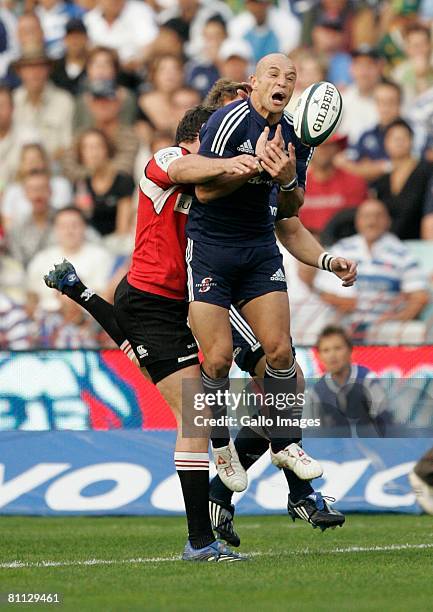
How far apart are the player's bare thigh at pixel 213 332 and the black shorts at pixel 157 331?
16 centimetres

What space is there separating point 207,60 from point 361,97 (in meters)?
2.53

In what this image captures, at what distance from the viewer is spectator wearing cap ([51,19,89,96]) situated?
18312mm

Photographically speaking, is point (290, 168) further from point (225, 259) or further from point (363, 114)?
point (363, 114)

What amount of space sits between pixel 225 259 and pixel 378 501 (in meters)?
4.34

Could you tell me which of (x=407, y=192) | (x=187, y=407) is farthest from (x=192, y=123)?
(x=407, y=192)

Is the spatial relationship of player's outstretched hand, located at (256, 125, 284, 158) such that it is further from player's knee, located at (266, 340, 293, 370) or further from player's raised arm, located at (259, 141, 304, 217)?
player's knee, located at (266, 340, 293, 370)

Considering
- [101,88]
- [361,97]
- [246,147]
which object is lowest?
[246,147]

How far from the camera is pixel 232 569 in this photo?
6637 millimetres

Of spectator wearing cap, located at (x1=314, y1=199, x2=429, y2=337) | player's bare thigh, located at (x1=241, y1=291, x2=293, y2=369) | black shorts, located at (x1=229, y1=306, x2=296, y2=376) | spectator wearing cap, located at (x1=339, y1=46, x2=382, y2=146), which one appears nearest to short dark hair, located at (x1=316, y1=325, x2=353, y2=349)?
spectator wearing cap, located at (x1=314, y1=199, x2=429, y2=337)

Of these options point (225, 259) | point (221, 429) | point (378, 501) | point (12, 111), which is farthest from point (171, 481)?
point (12, 111)

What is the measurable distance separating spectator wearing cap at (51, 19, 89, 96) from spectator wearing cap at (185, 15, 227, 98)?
5.74ft

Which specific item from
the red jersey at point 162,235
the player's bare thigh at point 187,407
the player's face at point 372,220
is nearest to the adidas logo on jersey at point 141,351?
the player's bare thigh at point 187,407

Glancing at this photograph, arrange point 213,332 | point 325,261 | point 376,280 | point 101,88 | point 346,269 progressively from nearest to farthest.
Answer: point 213,332
point 346,269
point 325,261
point 376,280
point 101,88

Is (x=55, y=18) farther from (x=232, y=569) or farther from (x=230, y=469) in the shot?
(x=232, y=569)
